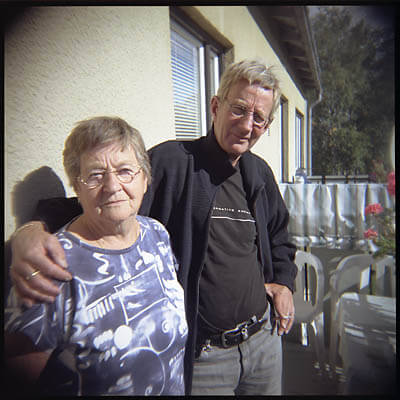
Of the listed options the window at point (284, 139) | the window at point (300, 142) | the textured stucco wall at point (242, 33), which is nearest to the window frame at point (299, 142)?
the window at point (300, 142)

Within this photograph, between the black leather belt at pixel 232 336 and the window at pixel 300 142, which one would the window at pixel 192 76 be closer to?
the black leather belt at pixel 232 336

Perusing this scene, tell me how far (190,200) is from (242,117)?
0.42 metres

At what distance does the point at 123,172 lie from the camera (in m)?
0.77

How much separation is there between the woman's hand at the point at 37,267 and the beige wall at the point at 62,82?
163 millimetres

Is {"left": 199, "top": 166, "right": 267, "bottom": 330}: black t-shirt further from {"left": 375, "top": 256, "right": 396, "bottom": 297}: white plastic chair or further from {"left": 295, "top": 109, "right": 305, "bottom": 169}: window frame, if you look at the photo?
{"left": 295, "top": 109, "right": 305, "bottom": 169}: window frame

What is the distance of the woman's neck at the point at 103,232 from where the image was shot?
2.42ft

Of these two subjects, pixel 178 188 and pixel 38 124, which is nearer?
pixel 38 124

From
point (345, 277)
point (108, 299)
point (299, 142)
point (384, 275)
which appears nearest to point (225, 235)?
point (108, 299)

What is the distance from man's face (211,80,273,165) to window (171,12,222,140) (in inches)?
32.3

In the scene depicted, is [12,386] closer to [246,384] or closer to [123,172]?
[123,172]

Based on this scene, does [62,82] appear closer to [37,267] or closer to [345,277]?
[37,267]

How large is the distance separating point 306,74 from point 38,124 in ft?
25.4

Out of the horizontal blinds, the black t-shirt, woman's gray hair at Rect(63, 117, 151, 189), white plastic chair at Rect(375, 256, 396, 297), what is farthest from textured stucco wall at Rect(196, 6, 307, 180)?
white plastic chair at Rect(375, 256, 396, 297)

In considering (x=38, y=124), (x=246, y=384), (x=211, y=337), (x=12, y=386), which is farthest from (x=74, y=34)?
(x=246, y=384)
